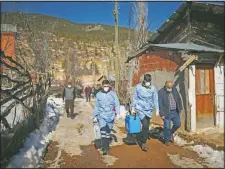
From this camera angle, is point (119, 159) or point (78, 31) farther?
point (78, 31)

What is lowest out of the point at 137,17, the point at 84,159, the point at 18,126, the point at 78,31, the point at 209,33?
the point at 84,159

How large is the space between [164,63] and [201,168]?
19.4 ft

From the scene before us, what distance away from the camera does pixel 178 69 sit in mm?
9492

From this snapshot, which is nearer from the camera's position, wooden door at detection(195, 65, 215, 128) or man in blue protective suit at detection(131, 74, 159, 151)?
man in blue protective suit at detection(131, 74, 159, 151)

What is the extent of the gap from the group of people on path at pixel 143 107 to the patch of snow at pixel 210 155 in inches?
49.2

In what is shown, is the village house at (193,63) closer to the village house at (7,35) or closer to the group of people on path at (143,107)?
the group of people on path at (143,107)

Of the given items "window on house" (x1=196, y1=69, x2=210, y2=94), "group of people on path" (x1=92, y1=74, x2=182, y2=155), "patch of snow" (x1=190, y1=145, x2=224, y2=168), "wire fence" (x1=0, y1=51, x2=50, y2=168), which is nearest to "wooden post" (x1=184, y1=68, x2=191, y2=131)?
"window on house" (x1=196, y1=69, x2=210, y2=94)

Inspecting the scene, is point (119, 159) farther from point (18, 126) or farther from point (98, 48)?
point (98, 48)

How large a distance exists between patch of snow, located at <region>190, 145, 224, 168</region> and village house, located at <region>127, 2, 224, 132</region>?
1989 mm

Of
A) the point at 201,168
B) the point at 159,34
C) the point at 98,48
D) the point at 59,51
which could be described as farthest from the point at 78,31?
the point at 201,168

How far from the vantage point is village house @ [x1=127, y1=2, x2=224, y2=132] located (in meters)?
8.50

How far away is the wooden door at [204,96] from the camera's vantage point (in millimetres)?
8633

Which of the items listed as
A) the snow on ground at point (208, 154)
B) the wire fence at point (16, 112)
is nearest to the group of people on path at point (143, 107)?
the snow on ground at point (208, 154)

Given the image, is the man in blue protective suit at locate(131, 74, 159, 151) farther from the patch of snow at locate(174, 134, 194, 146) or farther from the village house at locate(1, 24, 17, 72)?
the village house at locate(1, 24, 17, 72)
